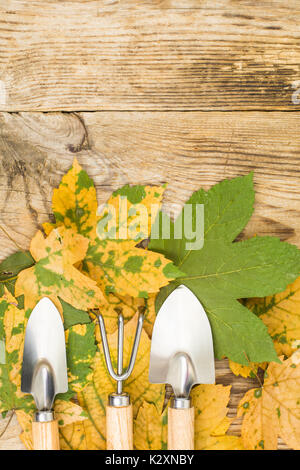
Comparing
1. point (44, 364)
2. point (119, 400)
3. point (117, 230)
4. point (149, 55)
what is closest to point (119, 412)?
point (119, 400)

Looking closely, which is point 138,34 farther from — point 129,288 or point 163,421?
point 163,421

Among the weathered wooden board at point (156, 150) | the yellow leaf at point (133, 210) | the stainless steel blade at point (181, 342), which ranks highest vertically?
the weathered wooden board at point (156, 150)

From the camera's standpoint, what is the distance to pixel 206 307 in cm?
57

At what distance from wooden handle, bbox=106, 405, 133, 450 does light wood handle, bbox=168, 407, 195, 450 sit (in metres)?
0.05

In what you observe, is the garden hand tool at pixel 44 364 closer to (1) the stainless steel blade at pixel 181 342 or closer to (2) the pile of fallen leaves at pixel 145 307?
(2) the pile of fallen leaves at pixel 145 307

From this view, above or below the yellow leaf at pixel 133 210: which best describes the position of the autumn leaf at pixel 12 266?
below

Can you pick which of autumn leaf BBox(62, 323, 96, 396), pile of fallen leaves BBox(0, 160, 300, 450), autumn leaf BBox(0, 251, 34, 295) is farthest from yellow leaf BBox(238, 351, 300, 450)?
autumn leaf BBox(0, 251, 34, 295)

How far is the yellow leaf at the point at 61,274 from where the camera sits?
554mm

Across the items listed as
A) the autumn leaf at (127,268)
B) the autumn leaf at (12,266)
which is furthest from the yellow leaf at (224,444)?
the autumn leaf at (12,266)

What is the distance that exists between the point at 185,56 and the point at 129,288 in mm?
321

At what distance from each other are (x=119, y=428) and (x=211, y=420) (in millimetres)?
127

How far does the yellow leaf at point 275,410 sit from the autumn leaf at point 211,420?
27mm
